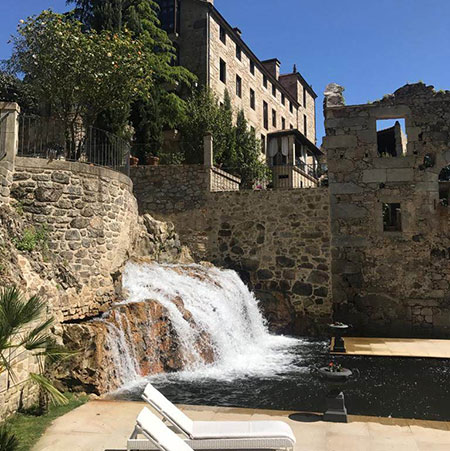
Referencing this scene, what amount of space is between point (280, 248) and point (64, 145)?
7466 millimetres

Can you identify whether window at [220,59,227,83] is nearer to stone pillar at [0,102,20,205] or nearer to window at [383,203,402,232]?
window at [383,203,402,232]

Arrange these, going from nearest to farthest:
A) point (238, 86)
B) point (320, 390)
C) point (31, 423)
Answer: point (31, 423) → point (320, 390) → point (238, 86)

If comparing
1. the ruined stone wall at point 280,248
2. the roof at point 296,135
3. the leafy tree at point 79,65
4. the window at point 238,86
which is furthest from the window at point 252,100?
the leafy tree at point 79,65

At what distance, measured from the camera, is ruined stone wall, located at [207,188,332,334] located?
13.9m

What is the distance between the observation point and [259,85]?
97.5 feet

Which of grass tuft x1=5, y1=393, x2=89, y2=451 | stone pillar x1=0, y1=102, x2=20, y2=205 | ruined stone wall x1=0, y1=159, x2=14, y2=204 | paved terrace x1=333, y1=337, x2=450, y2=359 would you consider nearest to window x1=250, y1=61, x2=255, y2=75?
paved terrace x1=333, y1=337, x2=450, y2=359

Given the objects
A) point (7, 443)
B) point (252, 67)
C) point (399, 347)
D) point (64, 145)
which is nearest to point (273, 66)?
point (252, 67)

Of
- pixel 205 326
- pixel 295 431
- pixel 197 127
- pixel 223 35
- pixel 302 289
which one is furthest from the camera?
pixel 223 35

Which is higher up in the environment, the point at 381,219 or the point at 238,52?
the point at 238,52

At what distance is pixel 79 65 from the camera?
37.5 ft

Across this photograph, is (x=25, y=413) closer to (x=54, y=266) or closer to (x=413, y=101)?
(x=54, y=266)

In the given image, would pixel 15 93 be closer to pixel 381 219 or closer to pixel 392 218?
pixel 381 219

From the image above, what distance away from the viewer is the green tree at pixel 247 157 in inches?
821

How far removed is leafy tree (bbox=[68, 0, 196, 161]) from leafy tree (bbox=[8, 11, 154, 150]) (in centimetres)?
455
